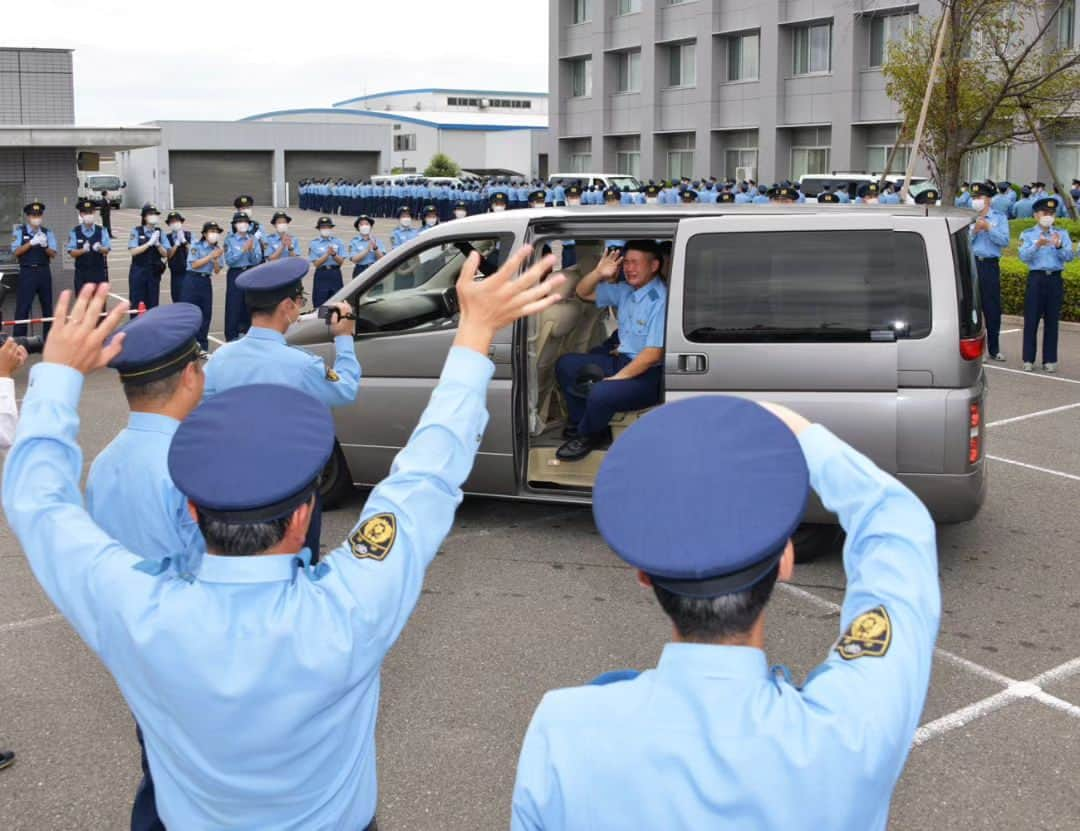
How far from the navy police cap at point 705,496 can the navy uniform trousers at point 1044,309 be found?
12651mm

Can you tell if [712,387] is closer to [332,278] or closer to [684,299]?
[684,299]

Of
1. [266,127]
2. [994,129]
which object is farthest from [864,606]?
[266,127]

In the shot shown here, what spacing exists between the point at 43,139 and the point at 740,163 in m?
37.5

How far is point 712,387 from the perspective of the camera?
6742 mm

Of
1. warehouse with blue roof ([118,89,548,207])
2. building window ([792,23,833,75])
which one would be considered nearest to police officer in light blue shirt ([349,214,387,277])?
building window ([792,23,833,75])

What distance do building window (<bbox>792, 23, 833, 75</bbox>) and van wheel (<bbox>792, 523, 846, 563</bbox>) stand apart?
41.6 m

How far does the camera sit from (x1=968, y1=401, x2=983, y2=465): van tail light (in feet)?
21.0

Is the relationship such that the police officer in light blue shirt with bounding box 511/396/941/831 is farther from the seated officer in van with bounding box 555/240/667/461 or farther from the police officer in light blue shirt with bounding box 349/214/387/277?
the police officer in light blue shirt with bounding box 349/214/387/277

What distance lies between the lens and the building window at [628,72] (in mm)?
54812

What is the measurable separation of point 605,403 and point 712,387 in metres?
0.87

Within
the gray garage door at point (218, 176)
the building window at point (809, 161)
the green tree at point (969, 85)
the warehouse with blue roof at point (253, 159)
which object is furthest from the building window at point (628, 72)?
the green tree at point (969, 85)

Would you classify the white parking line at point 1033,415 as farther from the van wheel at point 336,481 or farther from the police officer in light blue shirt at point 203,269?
the police officer in light blue shirt at point 203,269

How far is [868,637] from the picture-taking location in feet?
5.90

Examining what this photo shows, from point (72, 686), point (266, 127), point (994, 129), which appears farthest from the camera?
Result: point (266, 127)
